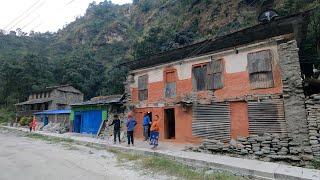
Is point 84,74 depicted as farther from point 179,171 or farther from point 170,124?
point 179,171

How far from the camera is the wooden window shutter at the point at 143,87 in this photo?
65.4 feet

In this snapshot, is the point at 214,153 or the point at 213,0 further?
the point at 213,0

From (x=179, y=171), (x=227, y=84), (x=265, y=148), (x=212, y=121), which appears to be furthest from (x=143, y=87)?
(x=179, y=171)

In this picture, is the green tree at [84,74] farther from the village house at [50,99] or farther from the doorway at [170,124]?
the doorway at [170,124]

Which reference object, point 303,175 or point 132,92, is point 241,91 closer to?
point 303,175

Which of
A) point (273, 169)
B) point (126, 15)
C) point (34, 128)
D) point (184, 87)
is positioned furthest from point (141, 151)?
point (126, 15)

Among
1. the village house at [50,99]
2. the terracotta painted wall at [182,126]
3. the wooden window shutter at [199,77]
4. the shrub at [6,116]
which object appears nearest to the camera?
the wooden window shutter at [199,77]

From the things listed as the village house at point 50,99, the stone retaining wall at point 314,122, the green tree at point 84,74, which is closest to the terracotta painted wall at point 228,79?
the stone retaining wall at point 314,122

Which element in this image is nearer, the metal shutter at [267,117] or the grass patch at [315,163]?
the grass patch at [315,163]

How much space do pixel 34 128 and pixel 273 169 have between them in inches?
1279

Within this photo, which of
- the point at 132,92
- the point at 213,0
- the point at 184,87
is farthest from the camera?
the point at 213,0

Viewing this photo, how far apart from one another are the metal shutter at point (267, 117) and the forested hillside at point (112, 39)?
9.93m

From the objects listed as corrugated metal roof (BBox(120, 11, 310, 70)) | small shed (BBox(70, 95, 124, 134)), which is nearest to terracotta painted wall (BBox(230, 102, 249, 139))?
corrugated metal roof (BBox(120, 11, 310, 70))

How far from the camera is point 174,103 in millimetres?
17734
